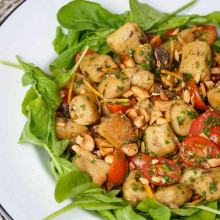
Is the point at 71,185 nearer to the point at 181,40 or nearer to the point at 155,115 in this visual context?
the point at 155,115

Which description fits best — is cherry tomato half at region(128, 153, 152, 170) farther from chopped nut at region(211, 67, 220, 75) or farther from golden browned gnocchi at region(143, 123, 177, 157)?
chopped nut at region(211, 67, 220, 75)

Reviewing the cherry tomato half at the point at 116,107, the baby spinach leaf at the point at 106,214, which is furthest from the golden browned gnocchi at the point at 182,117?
the baby spinach leaf at the point at 106,214

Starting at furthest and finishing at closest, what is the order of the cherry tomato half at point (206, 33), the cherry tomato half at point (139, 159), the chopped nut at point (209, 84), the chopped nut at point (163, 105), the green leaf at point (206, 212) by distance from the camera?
the cherry tomato half at point (206, 33), the chopped nut at point (209, 84), the chopped nut at point (163, 105), the cherry tomato half at point (139, 159), the green leaf at point (206, 212)

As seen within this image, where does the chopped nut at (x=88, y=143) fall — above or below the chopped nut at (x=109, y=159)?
above

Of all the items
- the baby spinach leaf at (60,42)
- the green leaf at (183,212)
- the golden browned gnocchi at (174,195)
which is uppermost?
the baby spinach leaf at (60,42)

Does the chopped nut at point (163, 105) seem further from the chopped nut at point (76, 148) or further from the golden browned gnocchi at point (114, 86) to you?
the chopped nut at point (76, 148)

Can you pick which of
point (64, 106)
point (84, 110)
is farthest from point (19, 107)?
point (84, 110)

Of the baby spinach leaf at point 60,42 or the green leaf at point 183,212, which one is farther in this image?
the baby spinach leaf at point 60,42

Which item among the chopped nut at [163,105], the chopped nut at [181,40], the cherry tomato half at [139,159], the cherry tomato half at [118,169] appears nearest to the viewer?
the cherry tomato half at [118,169]

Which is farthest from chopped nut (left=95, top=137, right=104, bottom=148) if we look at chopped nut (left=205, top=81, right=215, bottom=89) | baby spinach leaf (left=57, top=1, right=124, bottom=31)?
baby spinach leaf (left=57, top=1, right=124, bottom=31)
